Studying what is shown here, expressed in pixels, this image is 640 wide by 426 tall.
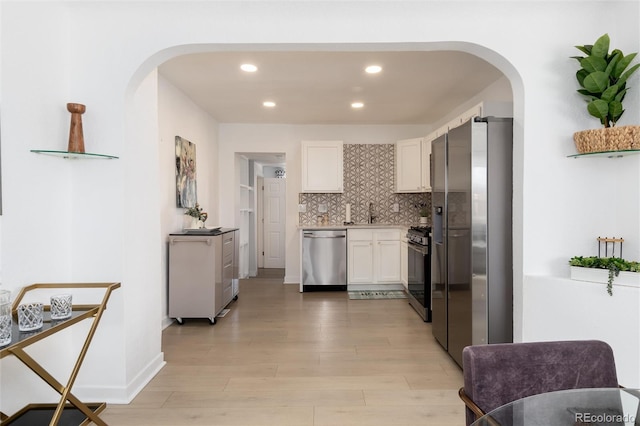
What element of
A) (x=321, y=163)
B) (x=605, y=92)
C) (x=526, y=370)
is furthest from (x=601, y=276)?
(x=321, y=163)

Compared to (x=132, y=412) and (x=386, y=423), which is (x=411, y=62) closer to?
(x=386, y=423)

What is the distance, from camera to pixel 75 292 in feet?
8.04

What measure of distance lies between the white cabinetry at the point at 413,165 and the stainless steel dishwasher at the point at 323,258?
124cm

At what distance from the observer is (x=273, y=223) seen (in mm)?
8312

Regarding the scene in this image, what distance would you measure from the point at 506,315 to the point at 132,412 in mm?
2516

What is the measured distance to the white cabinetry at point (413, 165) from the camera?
5.54 meters

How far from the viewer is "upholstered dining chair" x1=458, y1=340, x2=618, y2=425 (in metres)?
1.22

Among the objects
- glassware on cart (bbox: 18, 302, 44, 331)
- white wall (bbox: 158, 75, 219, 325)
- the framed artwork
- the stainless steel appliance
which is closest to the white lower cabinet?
the stainless steel appliance

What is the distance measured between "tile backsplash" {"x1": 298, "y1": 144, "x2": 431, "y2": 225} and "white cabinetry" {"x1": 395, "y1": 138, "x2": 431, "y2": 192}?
14.3 inches

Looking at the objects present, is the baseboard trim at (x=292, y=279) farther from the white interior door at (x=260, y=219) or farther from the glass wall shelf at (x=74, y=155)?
the glass wall shelf at (x=74, y=155)

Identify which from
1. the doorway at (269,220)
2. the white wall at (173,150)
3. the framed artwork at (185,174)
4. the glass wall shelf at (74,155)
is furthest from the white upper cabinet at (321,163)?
the glass wall shelf at (74,155)

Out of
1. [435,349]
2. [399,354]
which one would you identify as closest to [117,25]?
[399,354]

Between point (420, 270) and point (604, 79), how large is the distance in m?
2.62

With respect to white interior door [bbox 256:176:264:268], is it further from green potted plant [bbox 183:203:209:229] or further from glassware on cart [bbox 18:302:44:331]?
glassware on cart [bbox 18:302:44:331]
